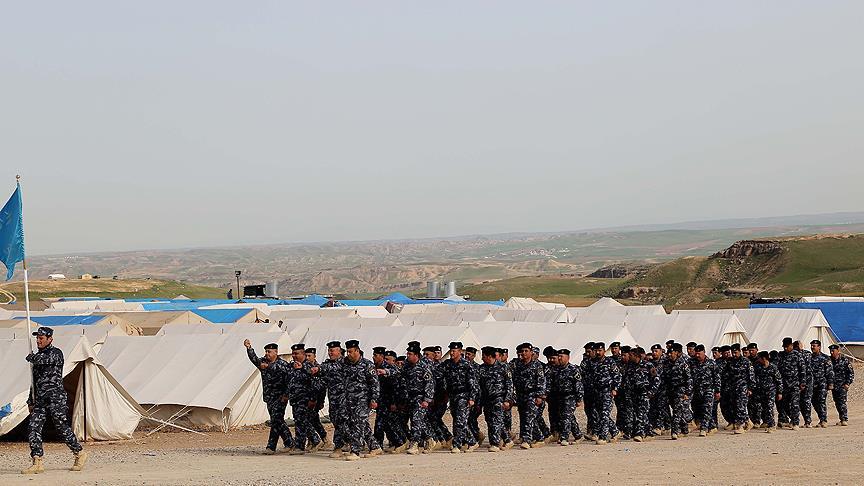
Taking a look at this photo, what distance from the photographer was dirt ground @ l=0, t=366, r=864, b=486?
38.8ft

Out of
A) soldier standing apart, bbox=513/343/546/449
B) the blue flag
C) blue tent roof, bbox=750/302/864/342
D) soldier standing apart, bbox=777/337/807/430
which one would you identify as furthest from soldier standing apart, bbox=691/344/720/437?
blue tent roof, bbox=750/302/864/342

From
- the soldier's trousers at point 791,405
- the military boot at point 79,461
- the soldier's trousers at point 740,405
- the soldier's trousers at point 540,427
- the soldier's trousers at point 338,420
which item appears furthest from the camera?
the soldier's trousers at point 791,405

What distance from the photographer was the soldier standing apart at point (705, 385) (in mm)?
17156

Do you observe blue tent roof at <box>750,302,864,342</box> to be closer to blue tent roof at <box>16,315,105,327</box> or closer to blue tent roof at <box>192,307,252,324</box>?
blue tent roof at <box>192,307,252,324</box>

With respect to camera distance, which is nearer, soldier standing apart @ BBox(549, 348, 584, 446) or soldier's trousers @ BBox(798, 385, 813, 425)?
soldier standing apart @ BBox(549, 348, 584, 446)

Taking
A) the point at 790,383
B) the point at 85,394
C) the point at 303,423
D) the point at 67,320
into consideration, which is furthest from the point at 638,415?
the point at 67,320

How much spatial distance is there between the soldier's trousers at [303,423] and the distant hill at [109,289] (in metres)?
64.7

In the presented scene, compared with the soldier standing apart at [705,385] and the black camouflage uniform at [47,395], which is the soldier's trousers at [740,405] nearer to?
the soldier standing apart at [705,385]

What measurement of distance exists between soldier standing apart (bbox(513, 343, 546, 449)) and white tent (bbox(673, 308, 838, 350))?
619 inches

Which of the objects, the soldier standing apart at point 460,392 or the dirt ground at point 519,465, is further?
the soldier standing apart at point 460,392

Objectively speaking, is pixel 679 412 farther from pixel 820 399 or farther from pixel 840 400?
pixel 840 400

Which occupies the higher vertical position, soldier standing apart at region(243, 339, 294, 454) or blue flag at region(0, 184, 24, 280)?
blue flag at region(0, 184, 24, 280)

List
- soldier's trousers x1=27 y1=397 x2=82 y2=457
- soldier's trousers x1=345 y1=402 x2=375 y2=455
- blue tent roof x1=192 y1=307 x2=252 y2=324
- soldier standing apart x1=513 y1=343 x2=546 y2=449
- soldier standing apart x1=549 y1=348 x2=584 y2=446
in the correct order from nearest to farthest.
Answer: soldier's trousers x1=27 y1=397 x2=82 y2=457 < soldier's trousers x1=345 y1=402 x2=375 y2=455 < soldier standing apart x1=513 y1=343 x2=546 y2=449 < soldier standing apart x1=549 y1=348 x2=584 y2=446 < blue tent roof x1=192 y1=307 x2=252 y2=324

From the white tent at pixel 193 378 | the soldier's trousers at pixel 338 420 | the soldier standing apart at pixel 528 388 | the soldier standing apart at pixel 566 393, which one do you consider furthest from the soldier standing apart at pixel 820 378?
the white tent at pixel 193 378
